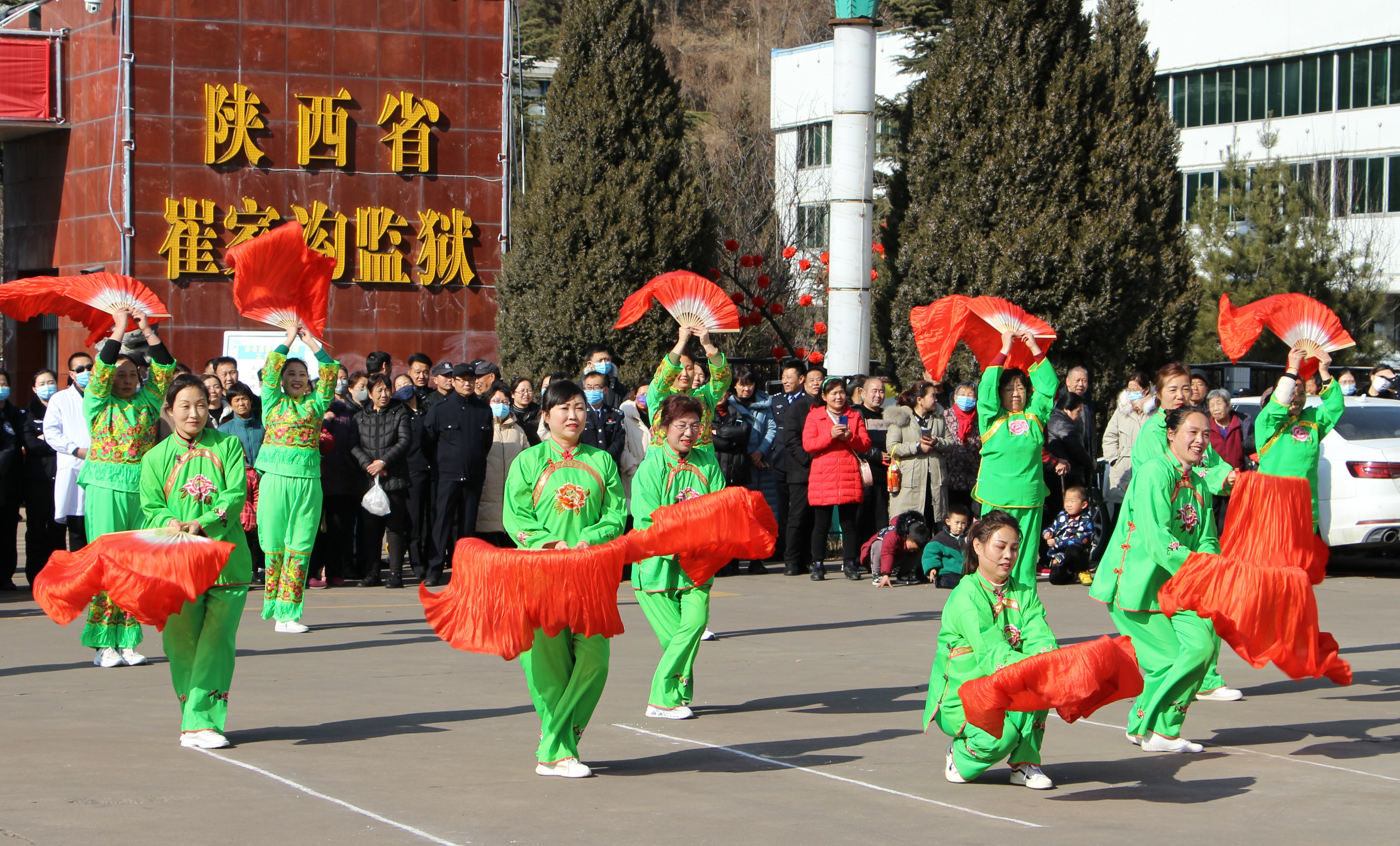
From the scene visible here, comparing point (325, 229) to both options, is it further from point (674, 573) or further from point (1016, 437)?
point (674, 573)

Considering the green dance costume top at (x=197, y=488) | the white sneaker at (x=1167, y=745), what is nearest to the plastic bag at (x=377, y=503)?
the green dance costume top at (x=197, y=488)

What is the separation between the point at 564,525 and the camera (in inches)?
263

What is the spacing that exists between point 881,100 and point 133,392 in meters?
24.5

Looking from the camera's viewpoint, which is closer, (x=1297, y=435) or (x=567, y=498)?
(x=567, y=498)

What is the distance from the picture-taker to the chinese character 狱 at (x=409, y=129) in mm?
20219

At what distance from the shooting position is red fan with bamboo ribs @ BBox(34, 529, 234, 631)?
661 cm

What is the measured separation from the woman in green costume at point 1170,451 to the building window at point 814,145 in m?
24.3

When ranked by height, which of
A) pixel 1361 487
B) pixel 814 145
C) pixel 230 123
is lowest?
pixel 1361 487

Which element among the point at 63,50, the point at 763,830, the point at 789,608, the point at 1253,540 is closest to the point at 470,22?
the point at 63,50

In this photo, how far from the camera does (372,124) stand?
66.3 feet

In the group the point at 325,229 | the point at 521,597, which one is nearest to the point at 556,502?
the point at 521,597

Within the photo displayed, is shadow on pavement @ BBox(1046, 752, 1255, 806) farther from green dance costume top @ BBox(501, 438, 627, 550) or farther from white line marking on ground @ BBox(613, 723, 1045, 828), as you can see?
green dance costume top @ BBox(501, 438, 627, 550)

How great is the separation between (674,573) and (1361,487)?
27.9 ft

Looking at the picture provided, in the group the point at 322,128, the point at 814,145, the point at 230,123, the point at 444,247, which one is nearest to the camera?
the point at 230,123
